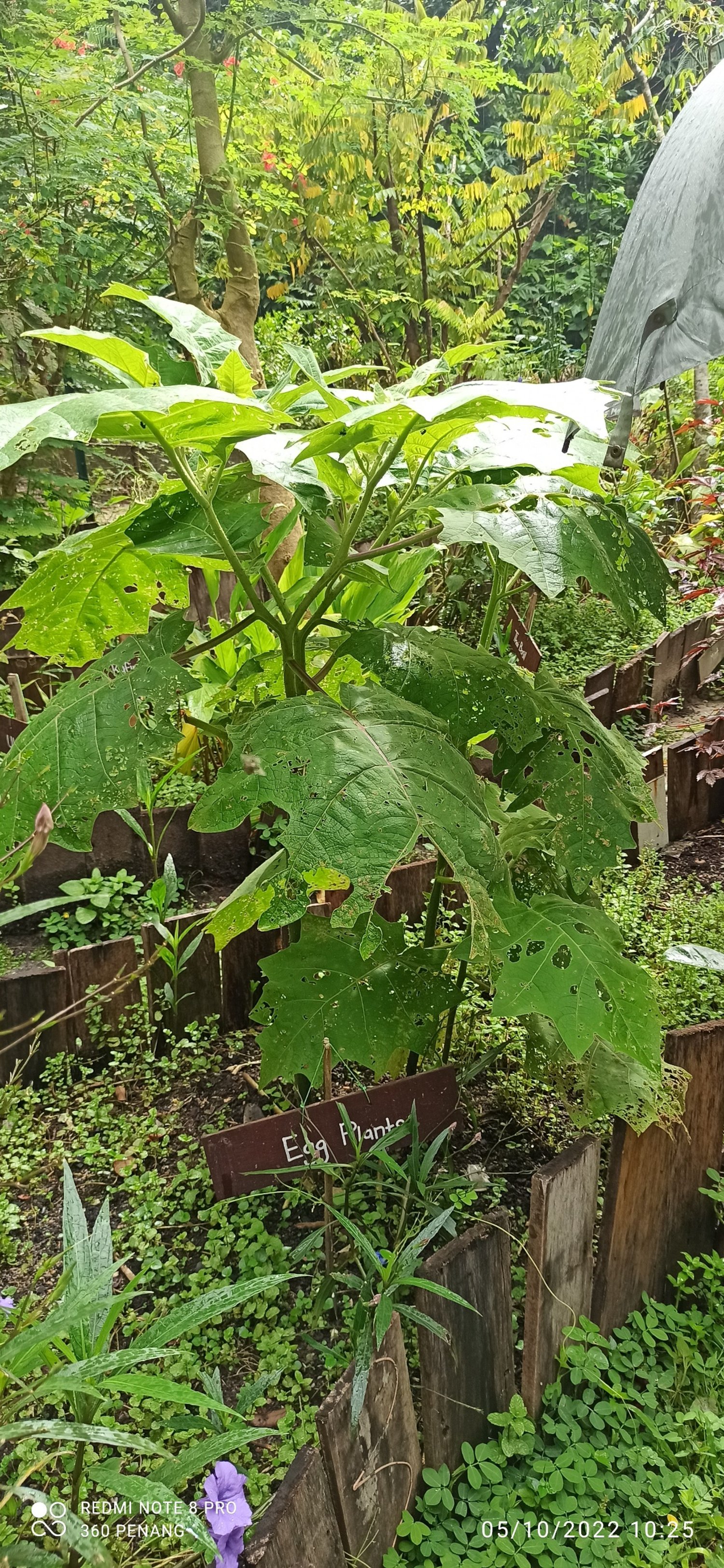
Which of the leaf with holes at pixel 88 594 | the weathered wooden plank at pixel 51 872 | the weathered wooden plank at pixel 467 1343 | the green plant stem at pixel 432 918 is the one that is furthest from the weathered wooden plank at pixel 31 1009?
the weathered wooden plank at pixel 467 1343

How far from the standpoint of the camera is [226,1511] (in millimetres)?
909

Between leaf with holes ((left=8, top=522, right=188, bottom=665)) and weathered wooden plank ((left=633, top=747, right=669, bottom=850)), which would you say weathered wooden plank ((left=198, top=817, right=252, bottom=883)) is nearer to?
weathered wooden plank ((left=633, top=747, right=669, bottom=850))

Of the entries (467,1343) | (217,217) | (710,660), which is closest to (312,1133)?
(467,1343)

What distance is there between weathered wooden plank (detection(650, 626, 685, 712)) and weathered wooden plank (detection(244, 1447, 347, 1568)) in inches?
108

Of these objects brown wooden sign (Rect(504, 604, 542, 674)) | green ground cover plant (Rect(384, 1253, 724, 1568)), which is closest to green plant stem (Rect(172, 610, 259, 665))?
green ground cover plant (Rect(384, 1253, 724, 1568))

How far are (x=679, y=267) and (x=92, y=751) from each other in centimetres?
71

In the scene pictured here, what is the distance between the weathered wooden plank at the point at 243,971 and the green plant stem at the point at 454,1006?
0.36 metres

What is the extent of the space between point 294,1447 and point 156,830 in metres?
1.39

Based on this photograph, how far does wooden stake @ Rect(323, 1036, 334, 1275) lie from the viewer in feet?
4.01

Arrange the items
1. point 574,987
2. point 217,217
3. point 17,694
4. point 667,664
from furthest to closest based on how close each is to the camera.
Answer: point 667,664 < point 217,217 < point 17,694 < point 574,987

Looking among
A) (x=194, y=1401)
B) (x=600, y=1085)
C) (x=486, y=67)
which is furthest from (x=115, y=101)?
(x=194, y=1401)

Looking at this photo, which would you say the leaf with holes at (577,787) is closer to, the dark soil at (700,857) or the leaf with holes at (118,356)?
the leaf with holes at (118,356)

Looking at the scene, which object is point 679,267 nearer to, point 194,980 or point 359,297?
point 194,980

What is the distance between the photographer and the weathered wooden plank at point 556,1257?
1106 millimetres
